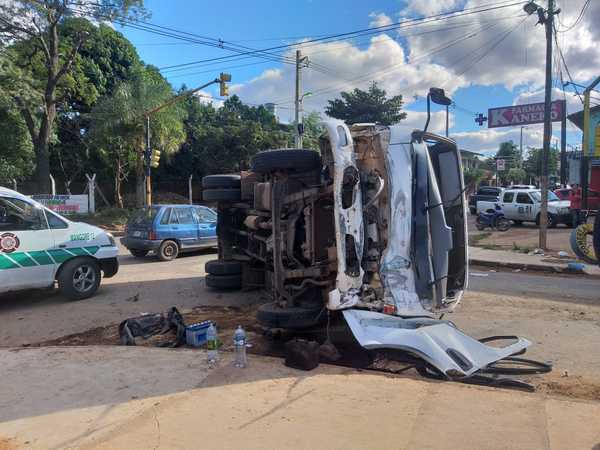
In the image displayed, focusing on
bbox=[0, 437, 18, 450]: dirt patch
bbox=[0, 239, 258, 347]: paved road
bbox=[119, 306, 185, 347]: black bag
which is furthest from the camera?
bbox=[0, 239, 258, 347]: paved road

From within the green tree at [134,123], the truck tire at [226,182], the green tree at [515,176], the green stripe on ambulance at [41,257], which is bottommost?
the green stripe on ambulance at [41,257]

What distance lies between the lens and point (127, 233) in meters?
13.1

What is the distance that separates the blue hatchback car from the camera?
12.6 m

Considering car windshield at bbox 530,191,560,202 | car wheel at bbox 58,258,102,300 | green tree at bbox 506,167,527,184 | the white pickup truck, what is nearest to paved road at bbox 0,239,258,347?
car wheel at bbox 58,258,102,300

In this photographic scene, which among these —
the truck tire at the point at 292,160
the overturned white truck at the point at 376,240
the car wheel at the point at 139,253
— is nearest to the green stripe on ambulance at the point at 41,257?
the overturned white truck at the point at 376,240

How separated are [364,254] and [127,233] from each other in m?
9.89

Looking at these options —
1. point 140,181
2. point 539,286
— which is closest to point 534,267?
point 539,286

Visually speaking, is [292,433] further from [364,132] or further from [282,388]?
[364,132]

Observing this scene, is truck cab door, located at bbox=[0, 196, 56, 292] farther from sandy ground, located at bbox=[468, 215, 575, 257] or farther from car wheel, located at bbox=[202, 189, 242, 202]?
sandy ground, located at bbox=[468, 215, 575, 257]

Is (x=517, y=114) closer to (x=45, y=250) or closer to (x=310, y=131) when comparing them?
(x=310, y=131)

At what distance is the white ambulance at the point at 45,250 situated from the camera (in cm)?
710

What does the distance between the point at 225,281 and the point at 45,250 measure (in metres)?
2.79

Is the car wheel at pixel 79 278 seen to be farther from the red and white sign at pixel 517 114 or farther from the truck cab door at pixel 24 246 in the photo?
the red and white sign at pixel 517 114

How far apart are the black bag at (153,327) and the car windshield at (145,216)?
286 inches
